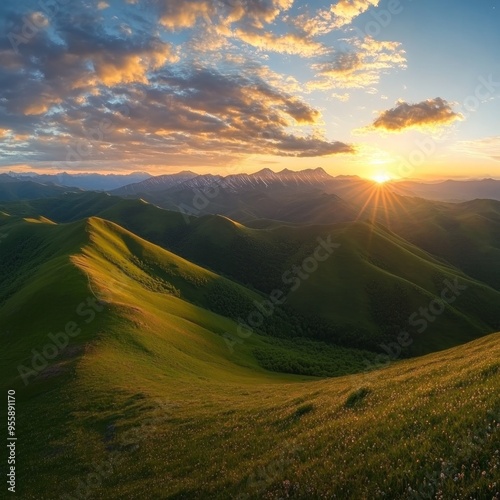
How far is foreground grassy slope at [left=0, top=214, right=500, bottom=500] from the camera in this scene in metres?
9.08

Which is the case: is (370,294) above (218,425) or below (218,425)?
below

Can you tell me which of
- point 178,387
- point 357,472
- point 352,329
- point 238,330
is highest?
point 357,472

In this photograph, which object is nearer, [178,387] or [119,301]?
[178,387]

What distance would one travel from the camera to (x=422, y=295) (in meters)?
136

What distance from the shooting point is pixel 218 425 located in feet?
71.2

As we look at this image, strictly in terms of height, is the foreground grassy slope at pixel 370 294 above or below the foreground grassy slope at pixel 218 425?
below

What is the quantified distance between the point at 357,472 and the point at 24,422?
107 ft

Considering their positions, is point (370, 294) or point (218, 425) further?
point (370, 294)

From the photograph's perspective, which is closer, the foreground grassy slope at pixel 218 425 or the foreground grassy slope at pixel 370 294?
the foreground grassy slope at pixel 218 425

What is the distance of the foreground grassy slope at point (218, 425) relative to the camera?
9078 millimetres

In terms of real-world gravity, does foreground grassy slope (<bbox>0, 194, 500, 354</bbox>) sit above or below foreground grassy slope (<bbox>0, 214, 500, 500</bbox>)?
below

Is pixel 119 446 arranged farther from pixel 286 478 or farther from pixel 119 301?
pixel 119 301

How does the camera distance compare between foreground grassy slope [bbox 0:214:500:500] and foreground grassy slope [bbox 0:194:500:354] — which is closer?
foreground grassy slope [bbox 0:214:500:500]

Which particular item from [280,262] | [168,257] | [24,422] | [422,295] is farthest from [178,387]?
[280,262]
